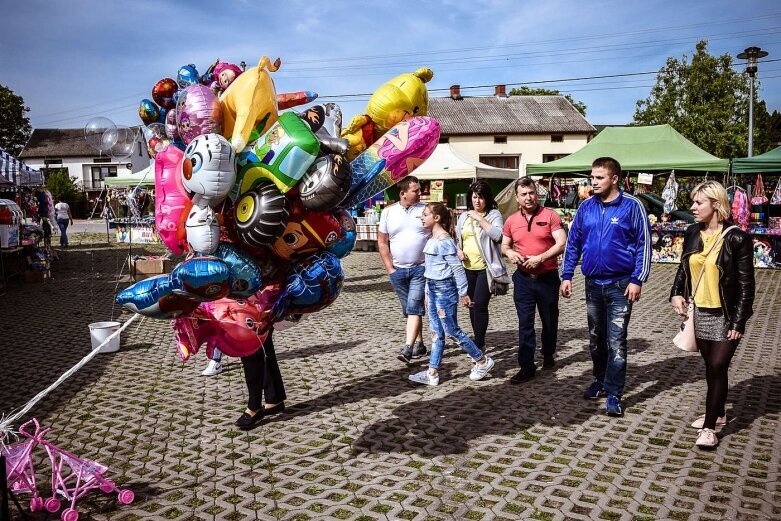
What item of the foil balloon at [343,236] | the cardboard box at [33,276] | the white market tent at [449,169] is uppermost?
the white market tent at [449,169]

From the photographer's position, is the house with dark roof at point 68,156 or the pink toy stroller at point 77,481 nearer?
the pink toy stroller at point 77,481

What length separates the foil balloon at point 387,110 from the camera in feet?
11.7

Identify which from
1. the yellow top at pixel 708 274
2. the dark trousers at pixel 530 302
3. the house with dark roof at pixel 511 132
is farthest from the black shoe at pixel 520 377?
the house with dark roof at pixel 511 132

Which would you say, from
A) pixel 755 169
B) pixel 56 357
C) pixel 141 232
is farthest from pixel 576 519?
pixel 141 232

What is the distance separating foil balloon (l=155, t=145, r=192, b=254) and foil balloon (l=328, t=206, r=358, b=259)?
846 millimetres

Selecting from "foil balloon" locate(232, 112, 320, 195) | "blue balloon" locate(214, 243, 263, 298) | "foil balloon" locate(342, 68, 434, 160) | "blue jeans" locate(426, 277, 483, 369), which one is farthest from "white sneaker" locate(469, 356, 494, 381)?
"foil balloon" locate(232, 112, 320, 195)

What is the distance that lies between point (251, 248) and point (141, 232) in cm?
1968

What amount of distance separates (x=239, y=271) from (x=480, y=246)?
127 inches

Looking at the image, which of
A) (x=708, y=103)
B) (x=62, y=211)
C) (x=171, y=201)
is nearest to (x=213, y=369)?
(x=171, y=201)

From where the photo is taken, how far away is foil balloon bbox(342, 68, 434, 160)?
11.7 feet

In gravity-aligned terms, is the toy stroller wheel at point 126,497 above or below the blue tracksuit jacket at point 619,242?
below

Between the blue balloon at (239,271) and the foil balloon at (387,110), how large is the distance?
858mm

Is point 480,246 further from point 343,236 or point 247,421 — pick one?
point 247,421

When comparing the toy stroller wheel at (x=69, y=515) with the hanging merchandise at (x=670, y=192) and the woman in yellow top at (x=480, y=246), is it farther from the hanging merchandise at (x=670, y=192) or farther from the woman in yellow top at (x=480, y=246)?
the hanging merchandise at (x=670, y=192)
